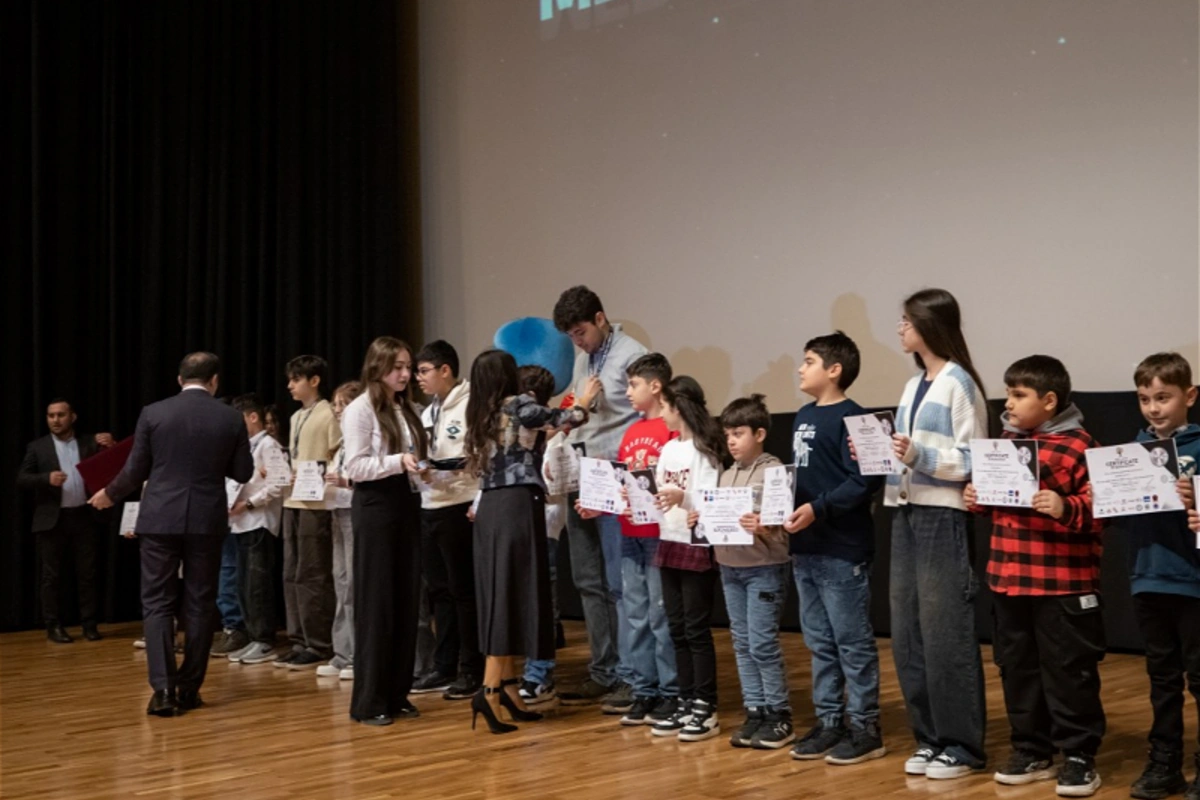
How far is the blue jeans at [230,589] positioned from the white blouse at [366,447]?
2.38m

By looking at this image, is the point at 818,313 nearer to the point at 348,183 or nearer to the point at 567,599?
the point at 567,599

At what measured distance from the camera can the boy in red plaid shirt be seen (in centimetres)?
353

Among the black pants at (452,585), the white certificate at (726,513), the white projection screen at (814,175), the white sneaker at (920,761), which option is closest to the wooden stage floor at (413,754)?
the white sneaker at (920,761)

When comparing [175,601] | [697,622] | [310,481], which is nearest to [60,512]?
[310,481]

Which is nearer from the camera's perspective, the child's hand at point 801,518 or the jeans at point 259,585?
the child's hand at point 801,518

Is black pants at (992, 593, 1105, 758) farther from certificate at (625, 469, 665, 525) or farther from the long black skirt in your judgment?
the long black skirt

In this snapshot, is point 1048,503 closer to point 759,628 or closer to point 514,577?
point 759,628

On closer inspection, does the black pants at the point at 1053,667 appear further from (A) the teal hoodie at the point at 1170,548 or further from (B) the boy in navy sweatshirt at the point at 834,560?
(B) the boy in navy sweatshirt at the point at 834,560

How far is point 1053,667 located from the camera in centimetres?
357

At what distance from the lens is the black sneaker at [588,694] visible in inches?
208

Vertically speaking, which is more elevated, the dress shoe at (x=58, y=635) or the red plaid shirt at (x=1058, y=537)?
the red plaid shirt at (x=1058, y=537)

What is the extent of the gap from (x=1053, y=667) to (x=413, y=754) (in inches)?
81.9

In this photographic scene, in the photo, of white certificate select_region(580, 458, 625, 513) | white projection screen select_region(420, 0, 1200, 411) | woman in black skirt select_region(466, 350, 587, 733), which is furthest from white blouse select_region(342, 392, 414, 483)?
white projection screen select_region(420, 0, 1200, 411)

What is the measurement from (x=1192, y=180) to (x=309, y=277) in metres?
5.67
